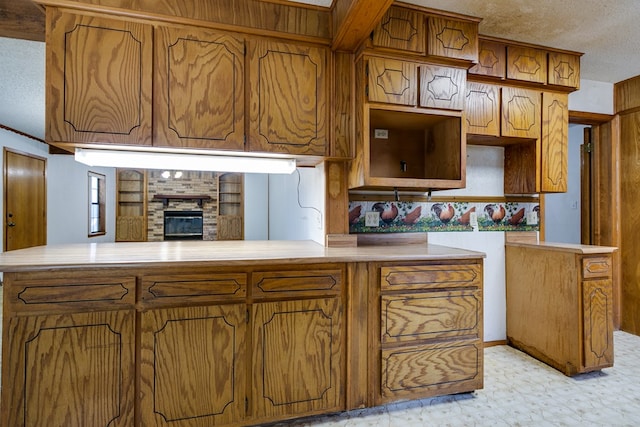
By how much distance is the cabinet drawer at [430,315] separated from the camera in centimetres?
187

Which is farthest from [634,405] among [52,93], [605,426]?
[52,93]

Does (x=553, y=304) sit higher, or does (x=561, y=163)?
(x=561, y=163)

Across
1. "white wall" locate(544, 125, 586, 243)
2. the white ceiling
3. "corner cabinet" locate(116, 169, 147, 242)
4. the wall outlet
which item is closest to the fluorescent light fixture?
the wall outlet

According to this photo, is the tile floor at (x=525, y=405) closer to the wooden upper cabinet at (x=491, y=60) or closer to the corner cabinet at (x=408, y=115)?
the corner cabinet at (x=408, y=115)

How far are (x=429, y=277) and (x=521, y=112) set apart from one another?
1648 mm

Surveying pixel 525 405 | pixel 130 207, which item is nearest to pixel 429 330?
pixel 525 405

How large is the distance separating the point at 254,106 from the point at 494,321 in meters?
2.62

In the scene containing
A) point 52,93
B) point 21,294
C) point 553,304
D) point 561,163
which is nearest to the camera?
point 21,294

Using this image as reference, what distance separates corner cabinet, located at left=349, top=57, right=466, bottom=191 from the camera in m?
2.07

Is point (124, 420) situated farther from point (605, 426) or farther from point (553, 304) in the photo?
point (553, 304)

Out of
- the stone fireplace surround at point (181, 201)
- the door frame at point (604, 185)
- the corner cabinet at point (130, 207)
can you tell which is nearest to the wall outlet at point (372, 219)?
the door frame at point (604, 185)

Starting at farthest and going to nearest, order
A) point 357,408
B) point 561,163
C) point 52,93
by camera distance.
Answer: point 561,163 < point 357,408 < point 52,93

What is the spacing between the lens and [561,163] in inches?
105

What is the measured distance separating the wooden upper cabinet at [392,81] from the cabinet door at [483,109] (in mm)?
626
